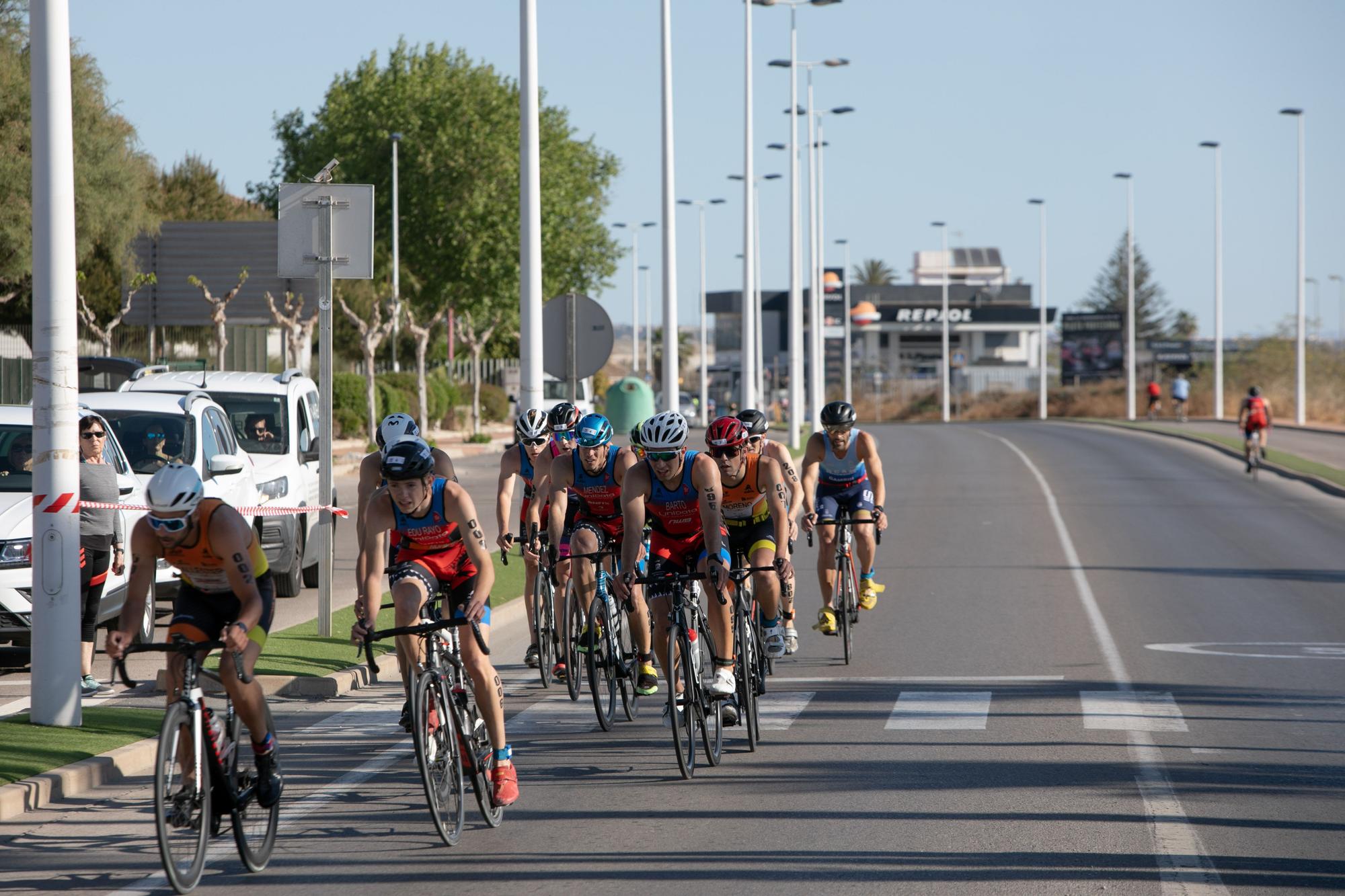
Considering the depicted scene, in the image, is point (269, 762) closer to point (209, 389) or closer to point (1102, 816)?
point (1102, 816)

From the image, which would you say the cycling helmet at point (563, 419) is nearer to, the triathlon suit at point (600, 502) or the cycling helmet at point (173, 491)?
the triathlon suit at point (600, 502)

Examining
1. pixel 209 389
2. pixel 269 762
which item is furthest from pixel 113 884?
pixel 209 389

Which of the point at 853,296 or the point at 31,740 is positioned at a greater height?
the point at 853,296

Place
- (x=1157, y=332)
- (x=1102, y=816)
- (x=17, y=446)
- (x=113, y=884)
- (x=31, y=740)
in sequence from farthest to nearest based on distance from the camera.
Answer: (x=1157, y=332) < (x=17, y=446) < (x=31, y=740) < (x=1102, y=816) < (x=113, y=884)

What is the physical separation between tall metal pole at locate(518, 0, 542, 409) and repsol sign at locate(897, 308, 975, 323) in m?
96.5

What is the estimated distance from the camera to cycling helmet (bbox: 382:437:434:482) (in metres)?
7.15

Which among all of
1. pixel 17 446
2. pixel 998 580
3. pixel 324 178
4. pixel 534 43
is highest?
pixel 534 43

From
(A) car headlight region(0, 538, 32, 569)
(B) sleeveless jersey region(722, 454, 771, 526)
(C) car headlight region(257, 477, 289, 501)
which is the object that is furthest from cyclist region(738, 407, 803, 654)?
(C) car headlight region(257, 477, 289, 501)

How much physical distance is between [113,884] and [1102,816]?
4.26 meters

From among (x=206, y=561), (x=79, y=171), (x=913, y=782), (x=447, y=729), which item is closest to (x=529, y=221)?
(x=913, y=782)

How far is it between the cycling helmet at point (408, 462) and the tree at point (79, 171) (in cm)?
2340

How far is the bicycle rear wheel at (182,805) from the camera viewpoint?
239 inches

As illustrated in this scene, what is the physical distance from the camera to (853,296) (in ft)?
386

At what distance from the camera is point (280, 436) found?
16.7 m
